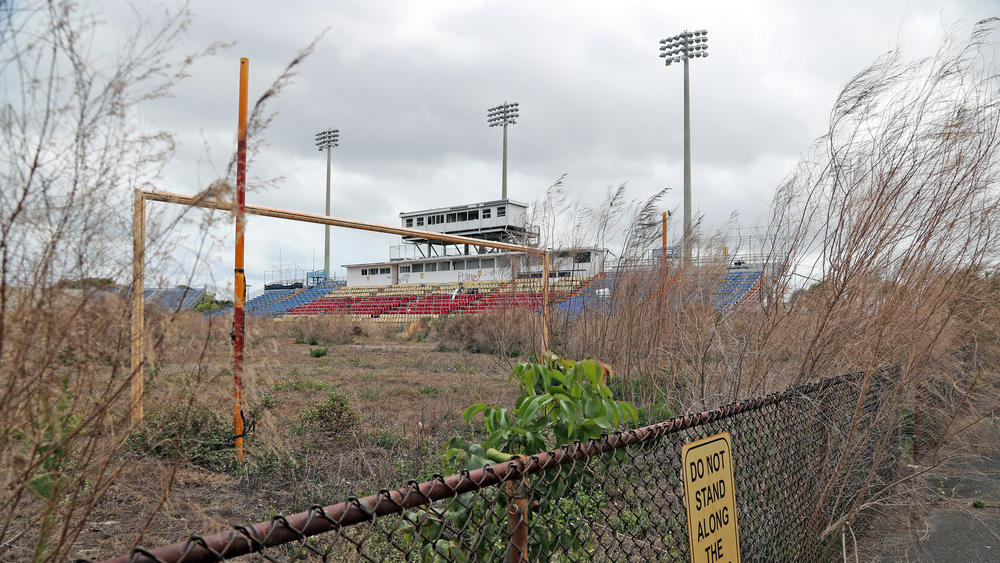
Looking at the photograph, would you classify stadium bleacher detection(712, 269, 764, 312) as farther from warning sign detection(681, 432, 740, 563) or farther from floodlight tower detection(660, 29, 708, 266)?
floodlight tower detection(660, 29, 708, 266)

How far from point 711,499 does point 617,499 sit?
288cm

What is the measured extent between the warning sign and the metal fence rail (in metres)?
0.12

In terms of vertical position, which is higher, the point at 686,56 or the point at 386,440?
the point at 686,56

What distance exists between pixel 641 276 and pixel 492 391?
11.2 feet

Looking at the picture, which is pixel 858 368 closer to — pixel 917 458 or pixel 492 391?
pixel 917 458

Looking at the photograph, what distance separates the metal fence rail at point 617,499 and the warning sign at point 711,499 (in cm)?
12

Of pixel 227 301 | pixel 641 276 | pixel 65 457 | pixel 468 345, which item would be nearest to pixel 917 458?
pixel 641 276

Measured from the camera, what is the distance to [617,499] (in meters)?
4.95

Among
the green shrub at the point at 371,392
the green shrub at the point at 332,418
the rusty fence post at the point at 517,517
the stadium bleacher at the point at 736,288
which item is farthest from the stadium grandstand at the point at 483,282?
the rusty fence post at the point at 517,517

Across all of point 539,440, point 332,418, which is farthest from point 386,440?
point 539,440

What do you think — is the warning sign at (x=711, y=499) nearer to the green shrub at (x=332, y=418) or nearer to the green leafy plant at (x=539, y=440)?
the green leafy plant at (x=539, y=440)

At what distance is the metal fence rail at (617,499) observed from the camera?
1324 millimetres

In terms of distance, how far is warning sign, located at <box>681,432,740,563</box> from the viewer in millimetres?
2064

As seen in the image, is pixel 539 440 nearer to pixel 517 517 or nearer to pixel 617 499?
pixel 517 517
